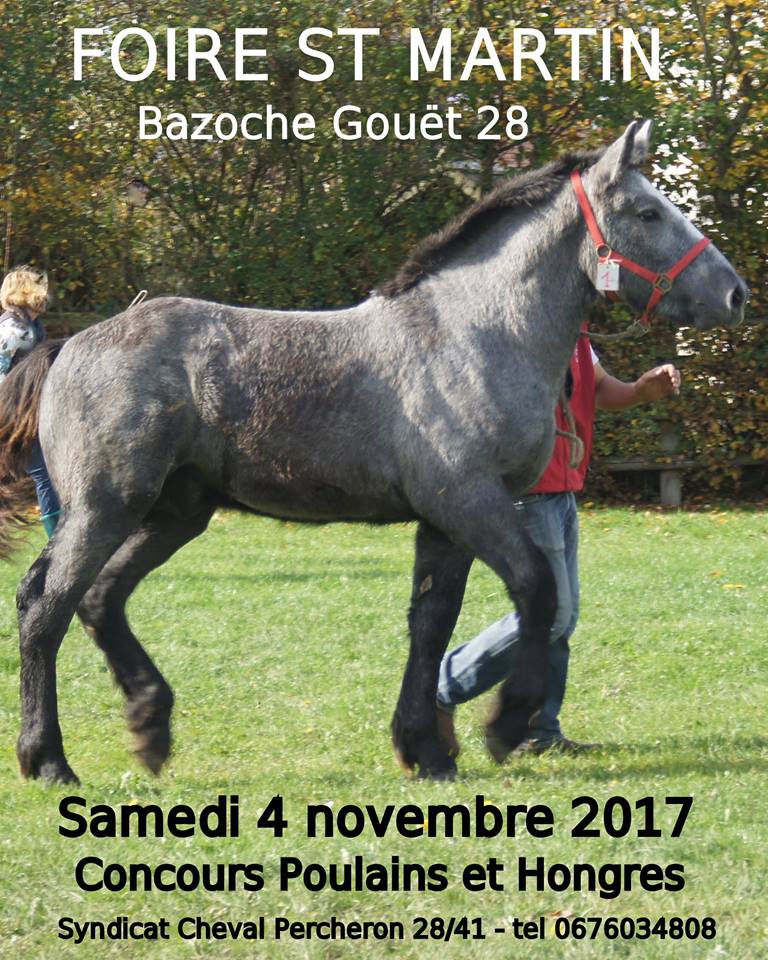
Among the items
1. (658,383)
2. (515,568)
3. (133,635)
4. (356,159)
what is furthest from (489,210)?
(356,159)

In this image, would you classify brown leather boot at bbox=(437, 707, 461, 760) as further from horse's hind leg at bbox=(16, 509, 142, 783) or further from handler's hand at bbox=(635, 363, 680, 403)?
handler's hand at bbox=(635, 363, 680, 403)

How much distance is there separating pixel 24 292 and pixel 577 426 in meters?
4.13

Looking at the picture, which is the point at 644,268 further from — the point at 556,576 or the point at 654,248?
the point at 556,576

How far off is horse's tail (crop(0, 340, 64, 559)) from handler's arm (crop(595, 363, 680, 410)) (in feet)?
7.74

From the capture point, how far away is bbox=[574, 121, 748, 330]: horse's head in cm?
548

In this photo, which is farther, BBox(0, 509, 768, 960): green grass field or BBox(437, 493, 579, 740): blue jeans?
BBox(437, 493, 579, 740): blue jeans

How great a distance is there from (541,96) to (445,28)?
110cm

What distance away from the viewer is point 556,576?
600cm

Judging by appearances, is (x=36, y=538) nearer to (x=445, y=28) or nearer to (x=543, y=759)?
(x=445, y=28)

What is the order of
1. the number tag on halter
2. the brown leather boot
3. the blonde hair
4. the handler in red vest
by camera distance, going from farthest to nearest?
the blonde hair
the handler in red vest
the brown leather boot
the number tag on halter

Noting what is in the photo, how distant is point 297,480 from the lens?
5488mm

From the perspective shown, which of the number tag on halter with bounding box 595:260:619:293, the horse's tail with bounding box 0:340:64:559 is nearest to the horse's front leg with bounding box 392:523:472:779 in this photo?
the number tag on halter with bounding box 595:260:619:293

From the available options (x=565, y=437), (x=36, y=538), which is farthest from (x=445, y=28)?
(x=565, y=437)

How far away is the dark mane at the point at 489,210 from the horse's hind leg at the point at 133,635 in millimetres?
1219
